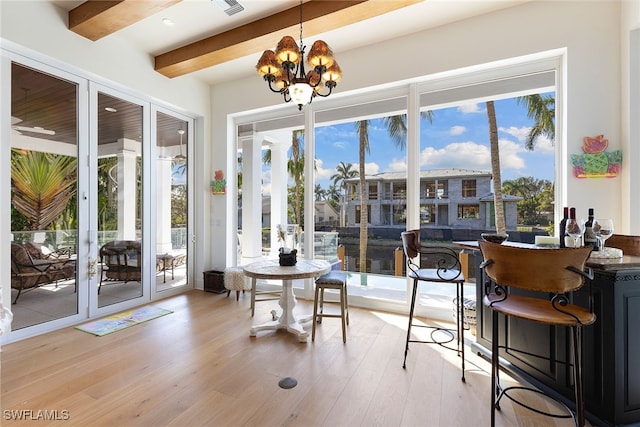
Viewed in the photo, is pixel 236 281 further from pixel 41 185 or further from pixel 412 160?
pixel 412 160

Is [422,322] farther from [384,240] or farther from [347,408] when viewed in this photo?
[347,408]

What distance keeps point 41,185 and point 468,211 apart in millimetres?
4771

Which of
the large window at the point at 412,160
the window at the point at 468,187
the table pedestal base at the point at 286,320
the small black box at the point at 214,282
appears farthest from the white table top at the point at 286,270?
the window at the point at 468,187

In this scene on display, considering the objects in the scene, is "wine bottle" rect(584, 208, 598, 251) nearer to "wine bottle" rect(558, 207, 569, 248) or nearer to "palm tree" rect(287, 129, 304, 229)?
"wine bottle" rect(558, 207, 569, 248)

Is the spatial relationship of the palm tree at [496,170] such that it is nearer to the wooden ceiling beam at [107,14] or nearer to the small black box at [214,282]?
the wooden ceiling beam at [107,14]

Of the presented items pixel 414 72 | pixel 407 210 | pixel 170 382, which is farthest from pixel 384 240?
pixel 170 382

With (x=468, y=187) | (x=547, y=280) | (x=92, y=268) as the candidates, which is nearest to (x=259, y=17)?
(x=468, y=187)

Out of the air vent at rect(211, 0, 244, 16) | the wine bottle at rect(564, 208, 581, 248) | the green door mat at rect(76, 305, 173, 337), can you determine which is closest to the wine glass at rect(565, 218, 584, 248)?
the wine bottle at rect(564, 208, 581, 248)

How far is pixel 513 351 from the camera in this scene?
2.28m

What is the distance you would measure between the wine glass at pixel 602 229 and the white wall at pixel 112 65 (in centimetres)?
482

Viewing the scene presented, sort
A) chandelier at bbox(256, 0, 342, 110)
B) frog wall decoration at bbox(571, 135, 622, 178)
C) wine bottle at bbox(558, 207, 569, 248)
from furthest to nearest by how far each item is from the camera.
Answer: frog wall decoration at bbox(571, 135, 622, 178) → chandelier at bbox(256, 0, 342, 110) → wine bottle at bbox(558, 207, 569, 248)

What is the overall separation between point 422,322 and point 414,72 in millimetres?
2964

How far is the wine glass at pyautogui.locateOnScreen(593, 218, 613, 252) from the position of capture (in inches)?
72.6

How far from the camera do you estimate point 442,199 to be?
3.58 meters
